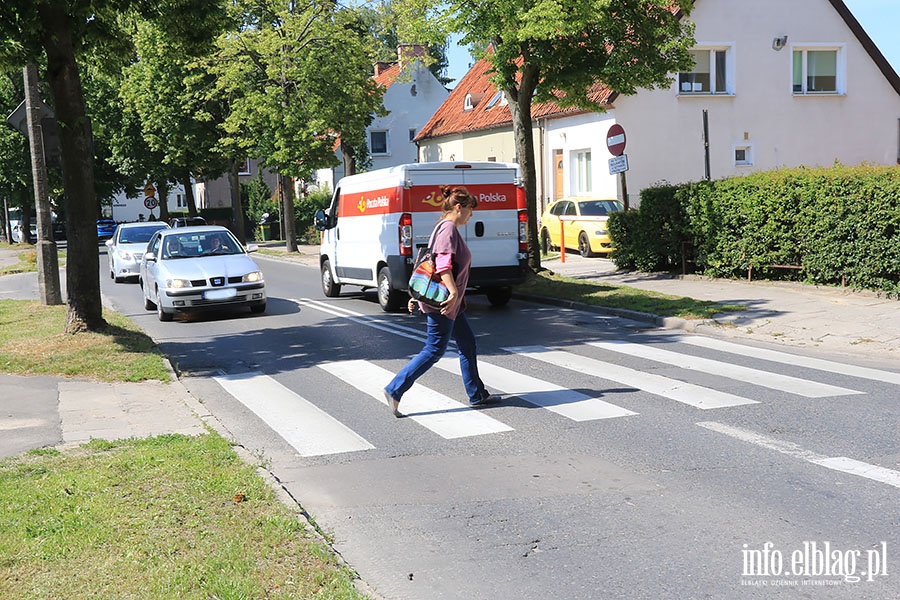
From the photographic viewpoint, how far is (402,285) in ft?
51.6

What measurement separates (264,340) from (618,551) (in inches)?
367

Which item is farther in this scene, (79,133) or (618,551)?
(79,133)

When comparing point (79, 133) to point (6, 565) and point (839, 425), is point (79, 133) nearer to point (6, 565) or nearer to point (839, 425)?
point (6, 565)

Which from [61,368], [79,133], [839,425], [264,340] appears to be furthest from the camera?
[264,340]

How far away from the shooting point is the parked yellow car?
26625 mm

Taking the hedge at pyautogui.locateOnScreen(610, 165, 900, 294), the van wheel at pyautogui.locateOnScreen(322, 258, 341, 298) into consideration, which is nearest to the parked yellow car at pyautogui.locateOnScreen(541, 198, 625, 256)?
the hedge at pyautogui.locateOnScreen(610, 165, 900, 294)

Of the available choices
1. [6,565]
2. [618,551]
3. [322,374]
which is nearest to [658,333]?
[322,374]

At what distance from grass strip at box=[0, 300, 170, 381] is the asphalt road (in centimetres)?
49

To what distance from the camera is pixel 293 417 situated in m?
8.39

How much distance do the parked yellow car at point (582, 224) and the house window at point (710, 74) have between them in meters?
6.33

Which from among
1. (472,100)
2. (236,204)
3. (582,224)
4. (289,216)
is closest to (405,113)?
(236,204)

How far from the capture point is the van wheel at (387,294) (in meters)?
16.3

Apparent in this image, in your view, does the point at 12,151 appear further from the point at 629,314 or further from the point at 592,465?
the point at 592,465

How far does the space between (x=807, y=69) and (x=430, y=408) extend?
2858cm
